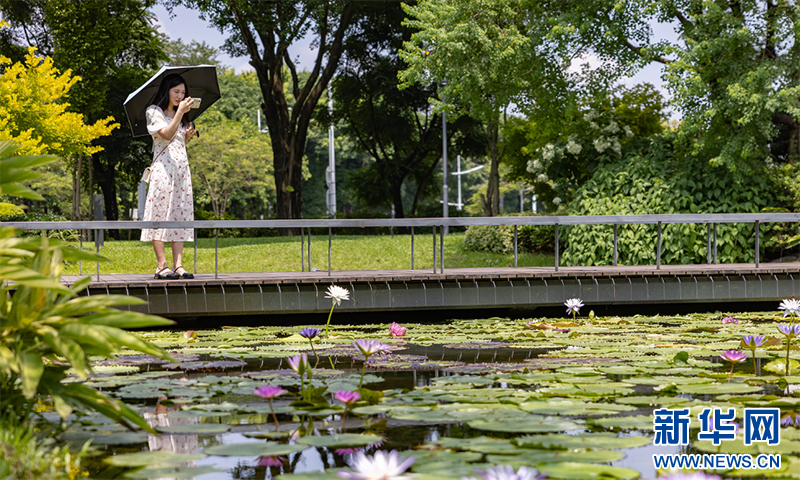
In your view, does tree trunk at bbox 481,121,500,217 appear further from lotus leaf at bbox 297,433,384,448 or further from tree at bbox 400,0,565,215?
lotus leaf at bbox 297,433,384,448

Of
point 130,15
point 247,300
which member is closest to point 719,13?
point 247,300

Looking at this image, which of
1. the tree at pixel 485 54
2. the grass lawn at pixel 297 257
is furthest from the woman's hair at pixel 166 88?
the tree at pixel 485 54

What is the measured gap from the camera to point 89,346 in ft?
7.47

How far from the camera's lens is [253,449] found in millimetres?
2158

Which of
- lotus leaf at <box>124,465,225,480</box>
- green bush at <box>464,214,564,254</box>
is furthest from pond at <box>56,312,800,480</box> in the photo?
green bush at <box>464,214,564,254</box>

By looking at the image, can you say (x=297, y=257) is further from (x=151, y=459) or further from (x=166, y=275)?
(x=151, y=459)

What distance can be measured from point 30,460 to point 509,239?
13.3 meters

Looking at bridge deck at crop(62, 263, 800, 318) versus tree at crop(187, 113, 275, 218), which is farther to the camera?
tree at crop(187, 113, 275, 218)

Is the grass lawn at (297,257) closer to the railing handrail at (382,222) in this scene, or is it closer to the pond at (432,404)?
the railing handrail at (382,222)

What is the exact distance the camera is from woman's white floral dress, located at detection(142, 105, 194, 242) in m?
6.79

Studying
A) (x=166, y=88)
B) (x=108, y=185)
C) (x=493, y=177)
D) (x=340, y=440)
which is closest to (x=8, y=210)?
(x=166, y=88)

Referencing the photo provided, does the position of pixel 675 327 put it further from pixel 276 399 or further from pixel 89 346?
pixel 89 346

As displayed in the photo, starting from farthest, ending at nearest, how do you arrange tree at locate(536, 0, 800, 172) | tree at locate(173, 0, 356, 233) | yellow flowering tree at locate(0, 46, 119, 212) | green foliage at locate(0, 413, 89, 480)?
tree at locate(173, 0, 356, 233)
yellow flowering tree at locate(0, 46, 119, 212)
tree at locate(536, 0, 800, 172)
green foliage at locate(0, 413, 89, 480)

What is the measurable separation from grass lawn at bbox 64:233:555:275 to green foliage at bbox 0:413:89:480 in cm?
1030
